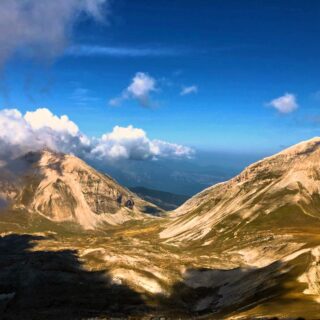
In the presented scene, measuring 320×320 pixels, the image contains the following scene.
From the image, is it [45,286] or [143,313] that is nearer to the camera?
[143,313]

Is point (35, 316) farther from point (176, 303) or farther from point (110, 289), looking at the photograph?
point (176, 303)

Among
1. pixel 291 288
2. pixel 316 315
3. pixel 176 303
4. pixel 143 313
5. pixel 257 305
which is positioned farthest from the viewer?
pixel 176 303

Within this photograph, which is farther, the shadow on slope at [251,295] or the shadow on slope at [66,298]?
the shadow on slope at [66,298]

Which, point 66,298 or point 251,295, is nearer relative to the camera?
point 251,295

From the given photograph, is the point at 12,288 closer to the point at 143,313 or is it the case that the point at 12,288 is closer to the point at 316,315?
the point at 143,313

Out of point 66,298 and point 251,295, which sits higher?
point 251,295

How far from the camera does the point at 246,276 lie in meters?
196

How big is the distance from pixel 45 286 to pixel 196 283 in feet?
207

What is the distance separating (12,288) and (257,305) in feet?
353

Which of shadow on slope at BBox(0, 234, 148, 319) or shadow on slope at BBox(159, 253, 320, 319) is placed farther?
shadow on slope at BBox(0, 234, 148, 319)

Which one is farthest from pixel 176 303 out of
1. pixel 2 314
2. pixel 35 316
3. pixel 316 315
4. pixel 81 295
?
pixel 316 315

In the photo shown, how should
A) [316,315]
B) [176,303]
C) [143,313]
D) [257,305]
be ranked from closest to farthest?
[316,315] < [257,305] < [143,313] < [176,303]

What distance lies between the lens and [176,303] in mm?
172500

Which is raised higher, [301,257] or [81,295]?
[301,257]
